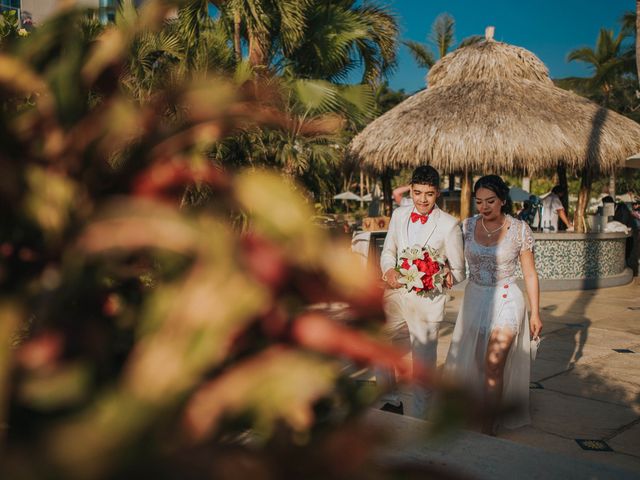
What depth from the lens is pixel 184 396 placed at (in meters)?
0.45

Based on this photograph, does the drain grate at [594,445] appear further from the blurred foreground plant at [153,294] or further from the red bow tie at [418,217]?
the blurred foreground plant at [153,294]

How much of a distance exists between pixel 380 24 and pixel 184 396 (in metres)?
18.1

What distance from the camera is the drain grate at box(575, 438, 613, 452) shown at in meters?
4.04

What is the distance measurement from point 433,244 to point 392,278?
1.38ft

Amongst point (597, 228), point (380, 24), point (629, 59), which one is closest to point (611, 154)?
point (597, 228)

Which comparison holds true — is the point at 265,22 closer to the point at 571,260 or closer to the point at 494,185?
the point at 571,260

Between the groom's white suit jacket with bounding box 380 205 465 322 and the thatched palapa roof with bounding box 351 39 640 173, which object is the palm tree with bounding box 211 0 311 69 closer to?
the thatched palapa roof with bounding box 351 39 640 173

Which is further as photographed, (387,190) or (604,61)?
(604,61)

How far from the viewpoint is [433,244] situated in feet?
14.9

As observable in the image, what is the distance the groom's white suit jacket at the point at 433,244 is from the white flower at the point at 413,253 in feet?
0.23

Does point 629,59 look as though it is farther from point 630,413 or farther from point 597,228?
point 630,413

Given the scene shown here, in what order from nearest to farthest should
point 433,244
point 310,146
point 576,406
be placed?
1. point 433,244
2. point 576,406
3. point 310,146

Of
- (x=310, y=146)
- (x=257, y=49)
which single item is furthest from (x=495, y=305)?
(x=310, y=146)

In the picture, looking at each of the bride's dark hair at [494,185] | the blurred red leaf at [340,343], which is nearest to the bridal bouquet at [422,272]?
the bride's dark hair at [494,185]
